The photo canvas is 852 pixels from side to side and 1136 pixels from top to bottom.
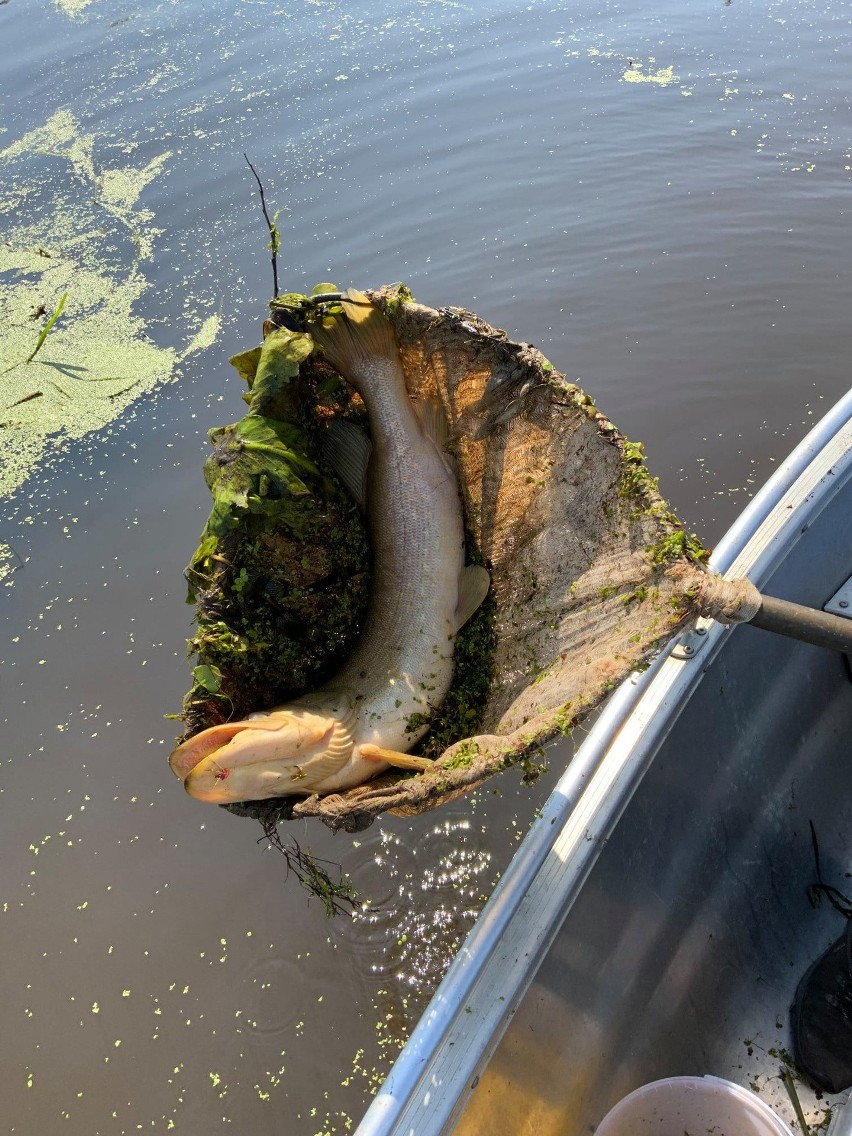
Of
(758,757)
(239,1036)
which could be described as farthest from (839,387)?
(239,1036)

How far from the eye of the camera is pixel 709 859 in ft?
7.87

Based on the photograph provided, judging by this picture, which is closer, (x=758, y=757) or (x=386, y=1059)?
(x=758, y=757)

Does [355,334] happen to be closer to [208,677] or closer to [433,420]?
[433,420]

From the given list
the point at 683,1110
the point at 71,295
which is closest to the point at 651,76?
the point at 71,295

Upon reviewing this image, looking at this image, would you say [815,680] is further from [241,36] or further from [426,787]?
[241,36]

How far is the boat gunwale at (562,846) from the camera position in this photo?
62.5 inches

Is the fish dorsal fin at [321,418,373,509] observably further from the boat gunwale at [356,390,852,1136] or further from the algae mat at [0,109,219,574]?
the algae mat at [0,109,219,574]

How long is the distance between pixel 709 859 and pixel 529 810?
120cm

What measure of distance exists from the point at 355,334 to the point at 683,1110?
102 inches

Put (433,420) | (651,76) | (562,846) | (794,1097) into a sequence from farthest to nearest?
(651,76), (433,420), (794,1097), (562,846)

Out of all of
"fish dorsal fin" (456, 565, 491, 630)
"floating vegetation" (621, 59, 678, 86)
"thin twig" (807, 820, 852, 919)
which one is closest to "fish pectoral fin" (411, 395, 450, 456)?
"fish dorsal fin" (456, 565, 491, 630)

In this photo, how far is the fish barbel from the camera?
2295 mm

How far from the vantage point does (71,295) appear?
6.57 m

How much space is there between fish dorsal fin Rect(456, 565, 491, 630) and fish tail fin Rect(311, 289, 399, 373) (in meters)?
0.85
